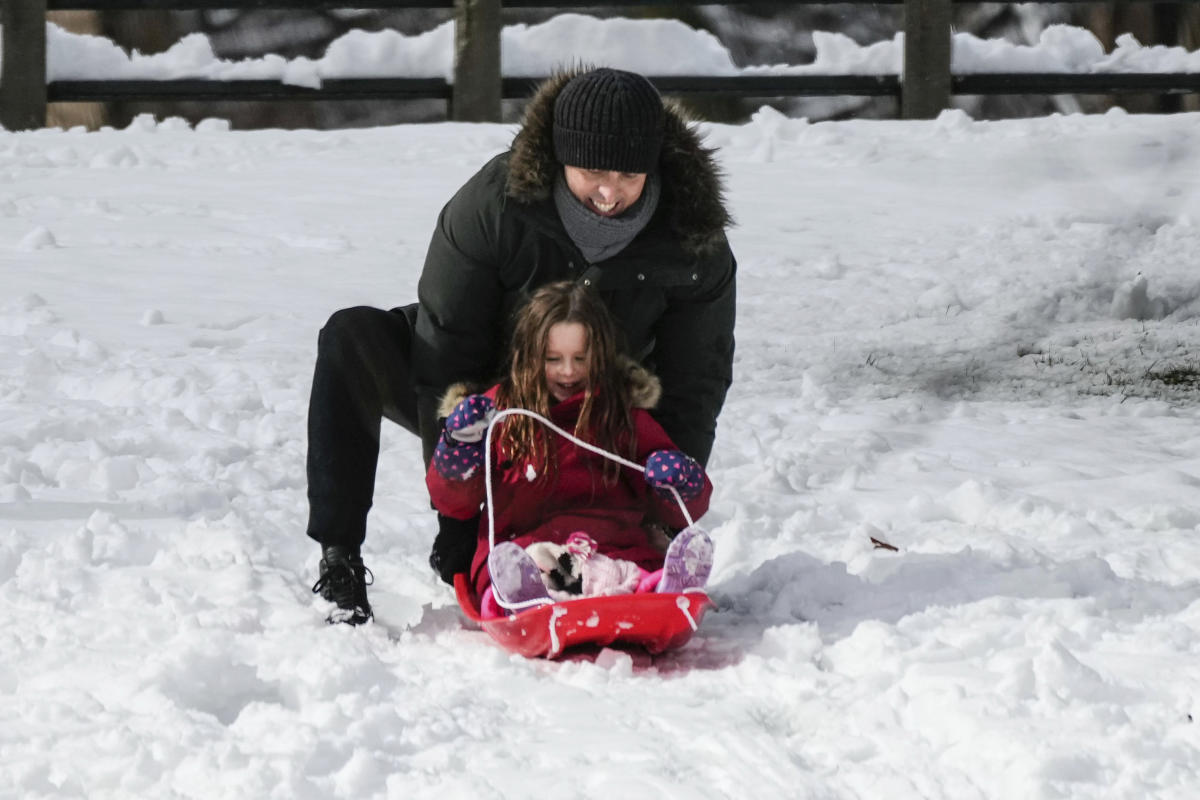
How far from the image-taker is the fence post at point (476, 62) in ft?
30.6

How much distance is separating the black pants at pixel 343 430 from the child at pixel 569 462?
21 cm

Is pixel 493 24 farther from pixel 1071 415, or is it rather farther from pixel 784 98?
pixel 1071 415

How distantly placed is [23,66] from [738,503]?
6.76 metres

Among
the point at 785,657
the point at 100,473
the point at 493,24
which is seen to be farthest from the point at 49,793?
the point at 493,24

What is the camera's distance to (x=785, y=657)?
3.01 m

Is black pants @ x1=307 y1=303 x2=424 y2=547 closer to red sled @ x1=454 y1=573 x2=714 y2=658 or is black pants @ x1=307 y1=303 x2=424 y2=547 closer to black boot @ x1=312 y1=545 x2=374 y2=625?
black boot @ x1=312 y1=545 x2=374 y2=625

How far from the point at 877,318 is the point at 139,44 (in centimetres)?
559

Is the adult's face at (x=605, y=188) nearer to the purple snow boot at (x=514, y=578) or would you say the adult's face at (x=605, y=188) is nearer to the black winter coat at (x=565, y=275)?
the black winter coat at (x=565, y=275)

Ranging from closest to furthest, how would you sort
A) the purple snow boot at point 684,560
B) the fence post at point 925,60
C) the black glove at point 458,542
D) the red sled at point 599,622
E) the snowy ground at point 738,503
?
the snowy ground at point 738,503 < the red sled at point 599,622 < the purple snow boot at point 684,560 < the black glove at point 458,542 < the fence post at point 925,60

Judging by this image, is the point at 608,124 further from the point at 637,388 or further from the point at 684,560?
the point at 684,560

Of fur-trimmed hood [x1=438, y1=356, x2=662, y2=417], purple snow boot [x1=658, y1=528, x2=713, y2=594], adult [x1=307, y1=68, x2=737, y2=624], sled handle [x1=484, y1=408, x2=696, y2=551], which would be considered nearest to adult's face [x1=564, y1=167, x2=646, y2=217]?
adult [x1=307, y1=68, x2=737, y2=624]

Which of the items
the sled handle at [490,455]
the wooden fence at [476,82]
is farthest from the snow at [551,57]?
the sled handle at [490,455]

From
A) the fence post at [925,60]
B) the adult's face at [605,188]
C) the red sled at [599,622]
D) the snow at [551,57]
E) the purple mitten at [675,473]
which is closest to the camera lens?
the red sled at [599,622]

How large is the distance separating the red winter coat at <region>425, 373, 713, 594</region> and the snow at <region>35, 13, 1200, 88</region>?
21.2 ft
